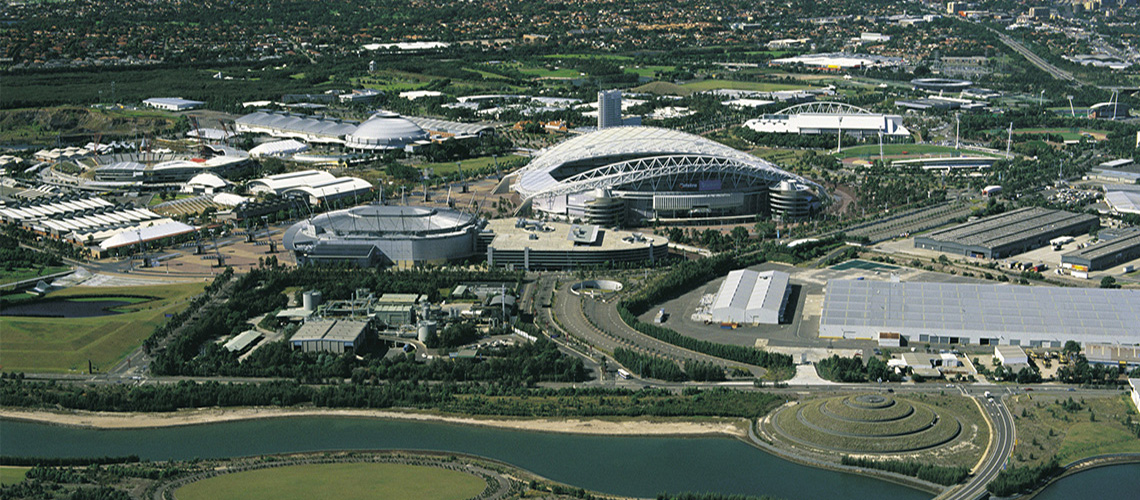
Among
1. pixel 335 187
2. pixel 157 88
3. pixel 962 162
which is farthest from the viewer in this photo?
pixel 157 88

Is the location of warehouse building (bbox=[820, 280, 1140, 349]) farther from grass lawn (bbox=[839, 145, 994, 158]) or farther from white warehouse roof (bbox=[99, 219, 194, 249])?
grass lawn (bbox=[839, 145, 994, 158])

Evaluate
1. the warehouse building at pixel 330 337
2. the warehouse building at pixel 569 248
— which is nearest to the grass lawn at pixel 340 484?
the warehouse building at pixel 330 337

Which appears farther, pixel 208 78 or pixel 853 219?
pixel 208 78

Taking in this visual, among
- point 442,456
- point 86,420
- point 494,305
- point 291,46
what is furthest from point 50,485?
point 291,46

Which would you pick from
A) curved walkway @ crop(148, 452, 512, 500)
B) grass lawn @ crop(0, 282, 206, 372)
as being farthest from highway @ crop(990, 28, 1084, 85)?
curved walkway @ crop(148, 452, 512, 500)

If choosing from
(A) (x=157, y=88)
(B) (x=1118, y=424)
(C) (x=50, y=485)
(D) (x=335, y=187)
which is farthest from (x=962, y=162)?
(A) (x=157, y=88)

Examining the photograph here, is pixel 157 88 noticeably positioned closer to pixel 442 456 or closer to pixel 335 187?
pixel 335 187

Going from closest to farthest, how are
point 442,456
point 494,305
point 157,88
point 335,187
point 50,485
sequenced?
point 50,485 < point 442,456 < point 494,305 < point 335,187 < point 157,88
